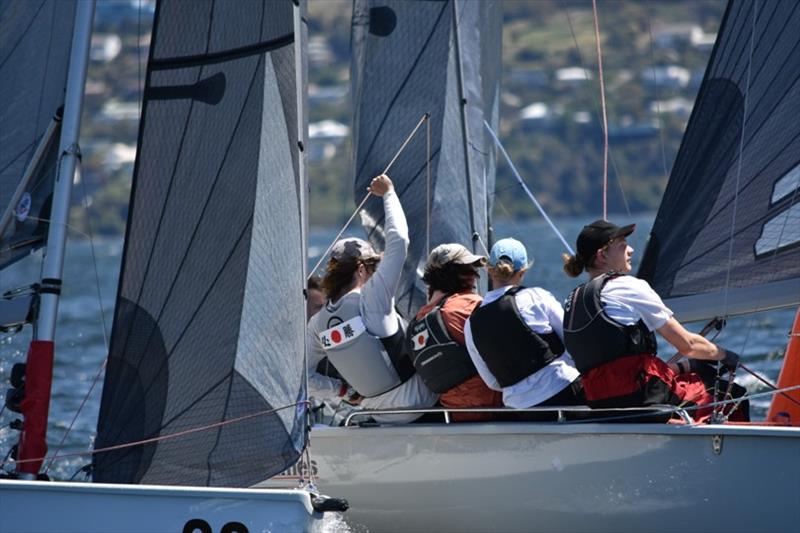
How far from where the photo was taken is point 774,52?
18.4 ft

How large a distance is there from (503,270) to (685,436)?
0.87 m

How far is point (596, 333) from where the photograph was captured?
4.96m

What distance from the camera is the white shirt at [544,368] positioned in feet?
17.2

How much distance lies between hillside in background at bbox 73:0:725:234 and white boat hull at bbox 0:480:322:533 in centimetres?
5635

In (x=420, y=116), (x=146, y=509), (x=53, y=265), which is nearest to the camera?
(x=146, y=509)

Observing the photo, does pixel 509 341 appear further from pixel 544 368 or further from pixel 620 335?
pixel 620 335

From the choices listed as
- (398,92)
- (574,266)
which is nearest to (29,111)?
(574,266)

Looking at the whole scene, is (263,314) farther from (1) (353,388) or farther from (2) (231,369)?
(1) (353,388)

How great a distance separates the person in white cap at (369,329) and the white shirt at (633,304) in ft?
2.74

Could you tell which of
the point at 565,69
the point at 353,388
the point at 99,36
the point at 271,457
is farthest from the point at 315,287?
the point at 99,36

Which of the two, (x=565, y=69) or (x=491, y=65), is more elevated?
(x=565, y=69)

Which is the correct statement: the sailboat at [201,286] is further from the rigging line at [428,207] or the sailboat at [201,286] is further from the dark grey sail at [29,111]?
the rigging line at [428,207]

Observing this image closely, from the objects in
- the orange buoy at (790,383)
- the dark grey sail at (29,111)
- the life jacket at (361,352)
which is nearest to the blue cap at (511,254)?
the life jacket at (361,352)

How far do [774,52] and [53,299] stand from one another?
2.73 meters
